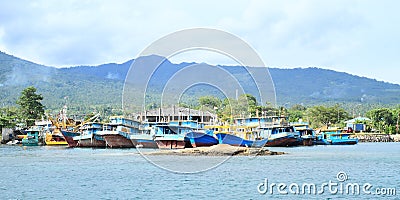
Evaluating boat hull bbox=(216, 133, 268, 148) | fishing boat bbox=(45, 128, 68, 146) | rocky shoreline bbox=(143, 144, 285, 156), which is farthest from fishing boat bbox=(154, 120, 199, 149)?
fishing boat bbox=(45, 128, 68, 146)

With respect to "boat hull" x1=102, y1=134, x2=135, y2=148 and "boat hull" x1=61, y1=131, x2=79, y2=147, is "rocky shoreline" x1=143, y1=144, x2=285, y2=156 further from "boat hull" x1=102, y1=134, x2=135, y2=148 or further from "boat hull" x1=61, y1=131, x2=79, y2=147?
"boat hull" x1=61, y1=131, x2=79, y2=147

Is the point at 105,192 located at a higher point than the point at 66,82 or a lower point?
lower

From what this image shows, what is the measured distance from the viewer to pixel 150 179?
26.3m

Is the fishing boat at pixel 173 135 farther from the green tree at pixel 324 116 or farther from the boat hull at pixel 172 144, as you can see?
the green tree at pixel 324 116

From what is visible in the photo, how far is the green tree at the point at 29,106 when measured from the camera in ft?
268

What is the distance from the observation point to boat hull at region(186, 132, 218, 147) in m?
46.9

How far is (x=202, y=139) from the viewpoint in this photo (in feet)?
155

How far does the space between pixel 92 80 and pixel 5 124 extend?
4547 inches

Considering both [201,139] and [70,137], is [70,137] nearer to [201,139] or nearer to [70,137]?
[70,137]

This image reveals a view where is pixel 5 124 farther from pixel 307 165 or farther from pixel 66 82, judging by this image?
pixel 66 82

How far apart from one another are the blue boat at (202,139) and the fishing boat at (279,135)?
11.1 meters

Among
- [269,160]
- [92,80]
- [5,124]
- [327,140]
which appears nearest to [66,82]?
[92,80]

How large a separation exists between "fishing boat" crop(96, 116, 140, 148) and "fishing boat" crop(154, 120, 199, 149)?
141 inches

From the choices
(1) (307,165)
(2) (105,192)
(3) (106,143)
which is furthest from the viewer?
(3) (106,143)
